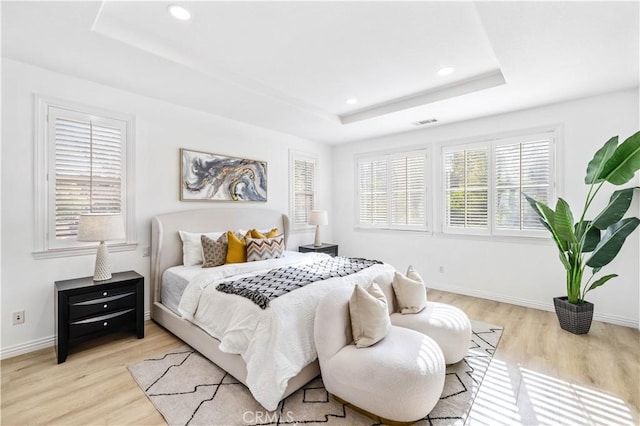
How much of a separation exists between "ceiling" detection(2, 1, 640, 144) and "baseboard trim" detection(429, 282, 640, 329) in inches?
98.8

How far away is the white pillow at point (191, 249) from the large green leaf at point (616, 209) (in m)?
4.25

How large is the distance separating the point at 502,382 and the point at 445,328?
0.52 meters

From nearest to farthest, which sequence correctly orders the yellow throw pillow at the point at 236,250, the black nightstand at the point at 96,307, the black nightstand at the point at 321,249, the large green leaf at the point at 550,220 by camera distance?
the black nightstand at the point at 96,307 < the large green leaf at the point at 550,220 < the yellow throw pillow at the point at 236,250 < the black nightstand at the point at 321,249

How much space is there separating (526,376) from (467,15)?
108 inches

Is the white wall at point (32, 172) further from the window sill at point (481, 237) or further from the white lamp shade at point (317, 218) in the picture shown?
the window sill at point (481, 237)

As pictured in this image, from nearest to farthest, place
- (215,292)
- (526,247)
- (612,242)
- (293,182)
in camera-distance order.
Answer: (215,292) < (612,242) < (526,247) < (293,182)

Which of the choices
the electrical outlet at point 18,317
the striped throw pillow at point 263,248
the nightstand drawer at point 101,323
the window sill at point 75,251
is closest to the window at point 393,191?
the striped throw pillow at point 263,248

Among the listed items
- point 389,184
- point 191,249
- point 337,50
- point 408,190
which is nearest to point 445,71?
point 337,50

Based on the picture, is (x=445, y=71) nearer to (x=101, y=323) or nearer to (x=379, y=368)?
(x=379, y=368)

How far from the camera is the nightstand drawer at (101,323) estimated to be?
2.55 meters

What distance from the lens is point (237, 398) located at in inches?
79.5

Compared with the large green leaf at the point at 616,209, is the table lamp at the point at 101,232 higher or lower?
lower

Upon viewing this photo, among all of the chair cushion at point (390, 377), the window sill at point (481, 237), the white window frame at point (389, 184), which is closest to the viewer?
the chair cushion at point (390, 377)

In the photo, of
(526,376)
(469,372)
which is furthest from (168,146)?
(526,376)
